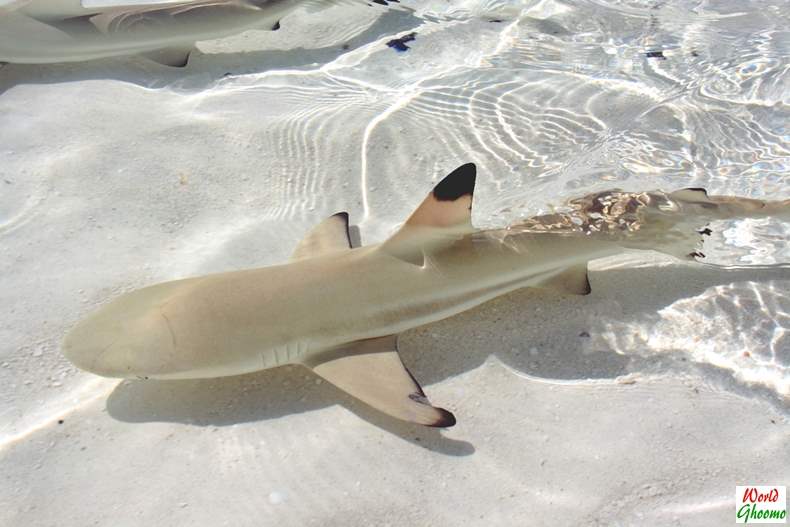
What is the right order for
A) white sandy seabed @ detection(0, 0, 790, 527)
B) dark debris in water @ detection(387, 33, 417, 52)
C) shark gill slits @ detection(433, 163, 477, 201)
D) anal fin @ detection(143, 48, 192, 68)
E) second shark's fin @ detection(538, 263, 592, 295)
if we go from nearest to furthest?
white sandy seabed @ detection(0, 0, 790, 527)
shark gill slits @ detection(433, 163, 477, 201)
second shark's fin @ detection(538, 263, 592, 295)
anal fin @ detection(143, 48, 192, 68)
dark debris in water @ detection(387, 33, 417, 52)

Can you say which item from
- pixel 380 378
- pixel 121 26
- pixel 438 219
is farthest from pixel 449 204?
pixel 121 26

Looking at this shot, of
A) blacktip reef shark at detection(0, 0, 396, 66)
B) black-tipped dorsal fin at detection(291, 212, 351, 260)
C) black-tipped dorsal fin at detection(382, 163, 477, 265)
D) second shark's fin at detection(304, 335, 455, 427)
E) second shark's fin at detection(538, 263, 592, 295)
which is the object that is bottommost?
second shark's fin at detection(304, 335, 455, 427)

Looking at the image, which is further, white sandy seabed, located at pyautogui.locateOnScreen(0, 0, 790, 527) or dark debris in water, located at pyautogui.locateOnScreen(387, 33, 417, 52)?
dark debris in water, located at pyautogui.locateOnScreen(387, 33, 417, 52)

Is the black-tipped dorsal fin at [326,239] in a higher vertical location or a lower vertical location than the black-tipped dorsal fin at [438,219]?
lower

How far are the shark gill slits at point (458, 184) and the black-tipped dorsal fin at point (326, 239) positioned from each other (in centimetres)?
60

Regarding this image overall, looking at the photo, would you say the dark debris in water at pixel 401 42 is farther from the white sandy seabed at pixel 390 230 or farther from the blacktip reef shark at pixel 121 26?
the blacktip reef shark at pixel 121 26

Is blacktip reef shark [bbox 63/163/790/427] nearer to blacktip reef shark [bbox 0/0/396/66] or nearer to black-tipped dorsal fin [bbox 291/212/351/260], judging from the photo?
black-tipped dorsal fin [bbox 291/212/351/260]

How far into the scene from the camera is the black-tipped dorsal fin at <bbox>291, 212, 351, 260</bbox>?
2.90 meters

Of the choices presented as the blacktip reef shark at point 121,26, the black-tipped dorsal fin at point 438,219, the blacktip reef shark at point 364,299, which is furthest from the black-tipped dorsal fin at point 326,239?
the blacktip reef shark at point 121,26

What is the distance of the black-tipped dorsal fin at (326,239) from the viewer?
2898mm

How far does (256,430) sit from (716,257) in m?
2.11

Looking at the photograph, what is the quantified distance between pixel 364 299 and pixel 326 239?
0.57 metres

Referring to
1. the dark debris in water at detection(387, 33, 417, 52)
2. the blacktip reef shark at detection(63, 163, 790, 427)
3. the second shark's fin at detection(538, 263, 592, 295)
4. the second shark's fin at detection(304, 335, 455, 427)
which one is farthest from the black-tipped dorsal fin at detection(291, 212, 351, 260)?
the dark debris in water at detection(387, 33, 417, 52)

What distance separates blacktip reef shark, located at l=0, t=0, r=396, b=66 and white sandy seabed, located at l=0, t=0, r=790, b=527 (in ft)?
0.42
